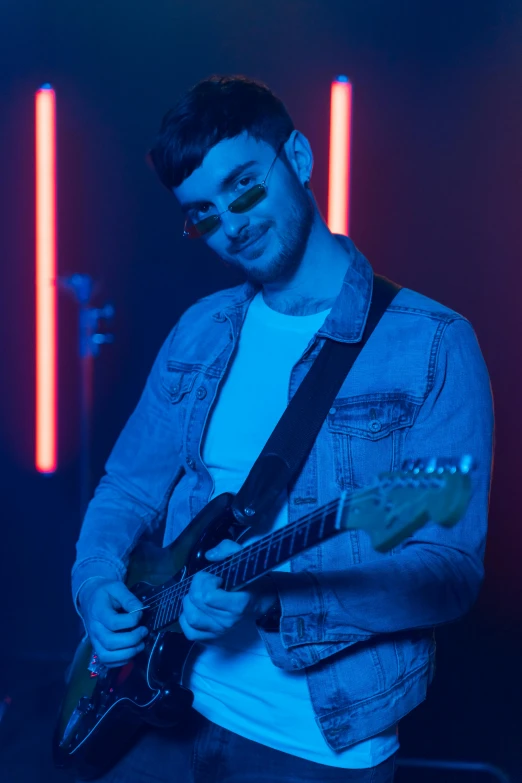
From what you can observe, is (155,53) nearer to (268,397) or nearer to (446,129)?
(446,129)

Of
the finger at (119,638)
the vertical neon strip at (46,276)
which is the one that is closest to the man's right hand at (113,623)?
the finger at (119,638)

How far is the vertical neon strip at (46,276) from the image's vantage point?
294 cm

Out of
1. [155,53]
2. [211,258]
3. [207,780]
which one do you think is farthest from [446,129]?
[207,780]

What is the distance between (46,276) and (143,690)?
207cm

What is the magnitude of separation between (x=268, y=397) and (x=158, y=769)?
29.6 inches

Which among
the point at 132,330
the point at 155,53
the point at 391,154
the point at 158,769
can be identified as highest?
the point at 155,53

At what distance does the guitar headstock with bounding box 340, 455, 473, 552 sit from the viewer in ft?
2.85

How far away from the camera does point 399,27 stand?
2.84m

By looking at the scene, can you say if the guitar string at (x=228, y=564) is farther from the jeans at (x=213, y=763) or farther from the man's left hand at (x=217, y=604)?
the jeans at (x=213, y=763)

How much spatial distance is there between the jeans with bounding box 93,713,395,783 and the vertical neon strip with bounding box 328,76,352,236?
1.79 metres

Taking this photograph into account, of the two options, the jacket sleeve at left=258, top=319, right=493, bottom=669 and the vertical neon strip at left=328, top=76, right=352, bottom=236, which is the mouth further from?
the vertical neon strip at left=328, top=76, right=352, bottom=236

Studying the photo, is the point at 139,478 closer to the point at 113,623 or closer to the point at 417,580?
the point at 113,623

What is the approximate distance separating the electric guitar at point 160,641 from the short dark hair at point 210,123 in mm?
700

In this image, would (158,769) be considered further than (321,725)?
Yes
